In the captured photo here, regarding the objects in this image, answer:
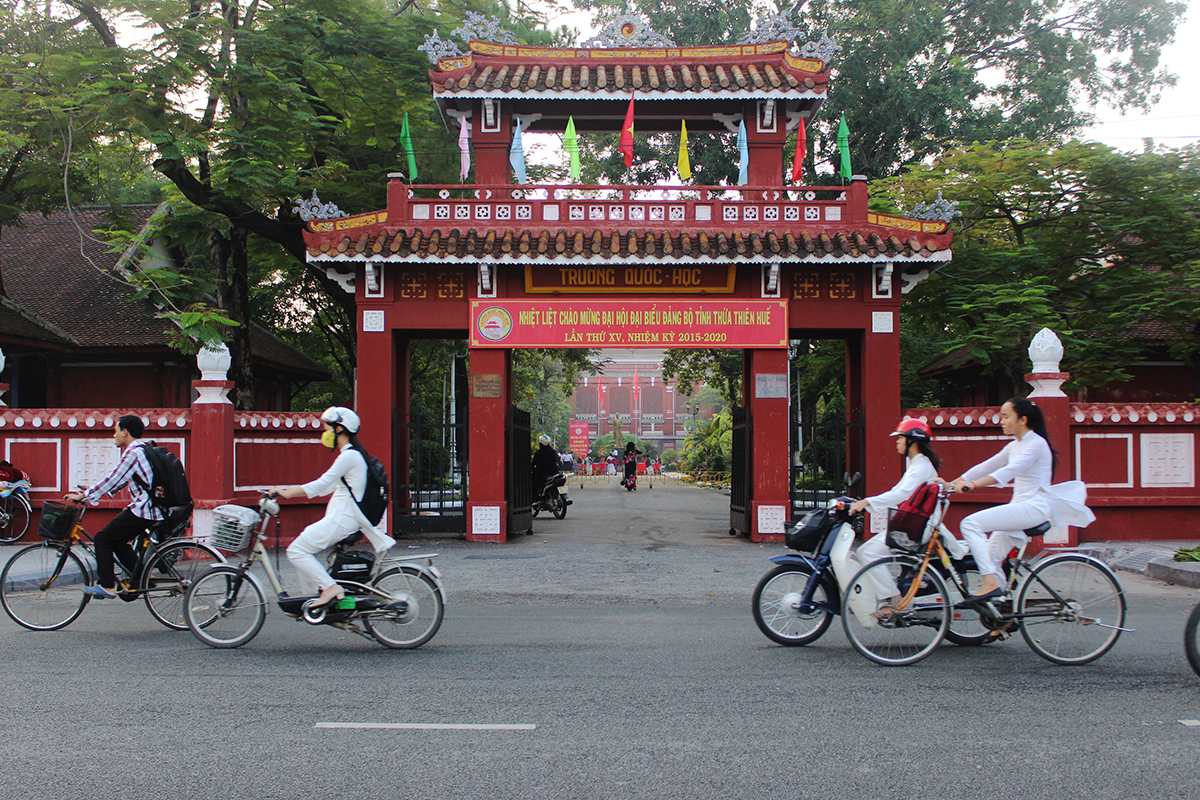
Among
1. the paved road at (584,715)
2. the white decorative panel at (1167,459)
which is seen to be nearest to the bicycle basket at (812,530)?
the paved road at (584,715)

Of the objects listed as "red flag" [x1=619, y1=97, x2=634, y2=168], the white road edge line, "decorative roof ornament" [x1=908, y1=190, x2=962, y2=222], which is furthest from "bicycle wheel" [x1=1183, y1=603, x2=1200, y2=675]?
"red flag" [x1=619, y1=97, x2=634, y2=168]

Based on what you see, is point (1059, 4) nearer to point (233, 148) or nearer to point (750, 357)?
point (750, 357)

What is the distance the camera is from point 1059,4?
98.2 ft

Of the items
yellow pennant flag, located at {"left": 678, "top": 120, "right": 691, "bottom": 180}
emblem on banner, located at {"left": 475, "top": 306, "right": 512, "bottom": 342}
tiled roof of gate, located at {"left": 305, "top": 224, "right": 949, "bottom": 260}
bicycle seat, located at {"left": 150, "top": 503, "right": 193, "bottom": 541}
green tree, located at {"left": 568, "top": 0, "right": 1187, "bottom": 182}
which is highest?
green tree, located at {"left": 568, "top": 0, "right": 1187, "bottom": 182}

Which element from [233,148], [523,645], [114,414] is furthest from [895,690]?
[233,148]

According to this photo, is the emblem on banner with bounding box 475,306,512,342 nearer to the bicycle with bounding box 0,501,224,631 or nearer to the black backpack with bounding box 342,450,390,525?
the bicycle with bounding box 0,501,224,631

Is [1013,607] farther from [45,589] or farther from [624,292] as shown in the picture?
[624,292]

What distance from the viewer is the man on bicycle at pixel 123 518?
7.81m

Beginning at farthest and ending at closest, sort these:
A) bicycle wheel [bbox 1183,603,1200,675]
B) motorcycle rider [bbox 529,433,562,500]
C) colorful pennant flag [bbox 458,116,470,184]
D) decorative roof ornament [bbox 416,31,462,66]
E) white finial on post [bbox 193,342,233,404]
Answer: motorcycle rider [bbox 529,433,562,500], colorful pennant flag [bbox 458,116,470,184], decorative roof ornament [bbox 416,31,462,66], white finial on post [bbox 193,342,233,404], bicycle wheel [bbox 1183,603,1200,675]

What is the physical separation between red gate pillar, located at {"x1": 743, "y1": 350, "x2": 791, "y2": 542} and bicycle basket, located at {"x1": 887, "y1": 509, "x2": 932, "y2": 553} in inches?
314

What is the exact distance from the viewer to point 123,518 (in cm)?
788

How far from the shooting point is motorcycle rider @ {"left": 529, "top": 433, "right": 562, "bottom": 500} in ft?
68.1

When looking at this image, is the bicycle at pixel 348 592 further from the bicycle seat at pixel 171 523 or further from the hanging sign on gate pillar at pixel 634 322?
the hanging sign on gate pillar at pixel 634 322

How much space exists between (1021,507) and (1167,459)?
8620 mm
